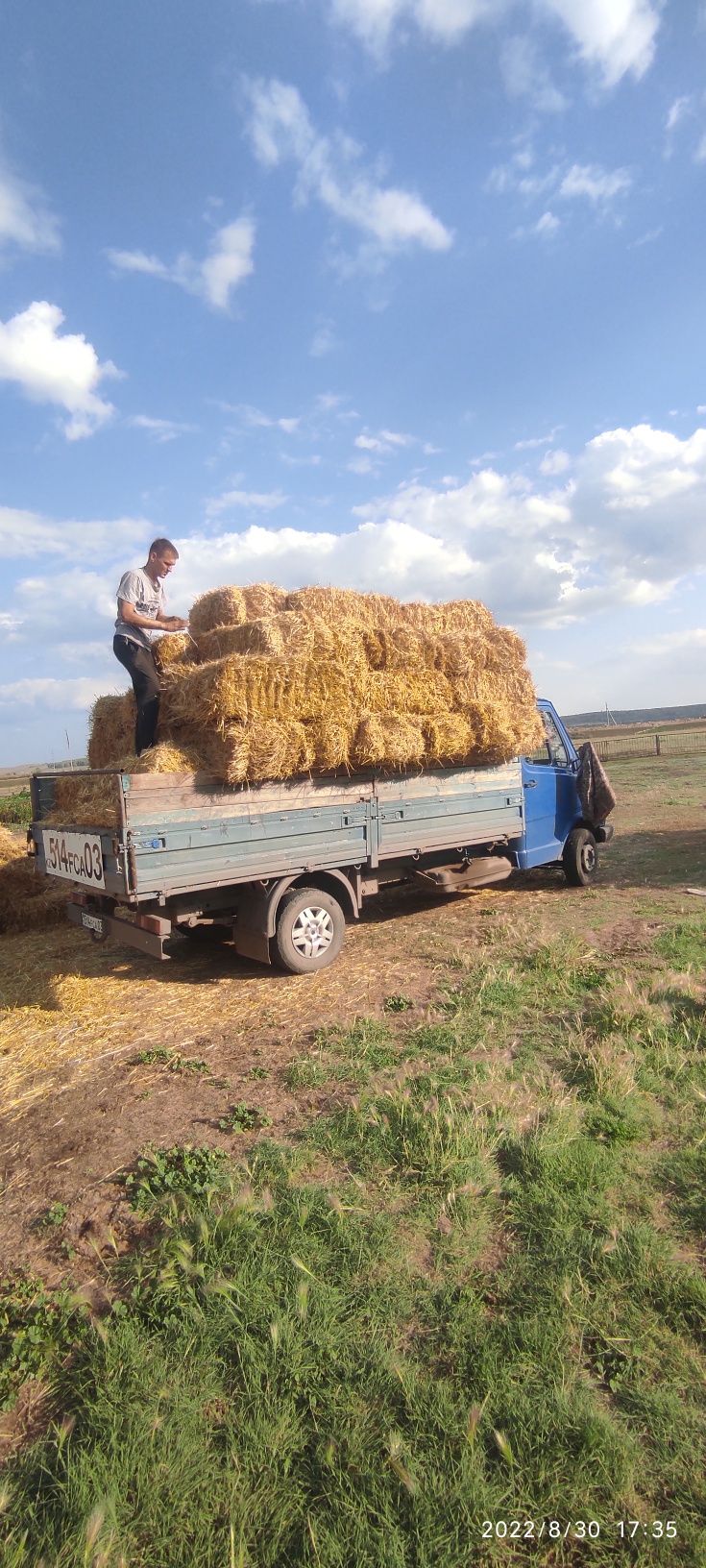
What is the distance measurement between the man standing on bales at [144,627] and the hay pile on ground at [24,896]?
3.51 meters

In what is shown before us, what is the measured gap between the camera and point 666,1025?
15.0ft

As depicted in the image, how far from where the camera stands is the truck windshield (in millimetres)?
9359

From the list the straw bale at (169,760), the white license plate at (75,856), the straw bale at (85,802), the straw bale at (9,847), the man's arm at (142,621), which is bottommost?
the straw bale at (9,847)

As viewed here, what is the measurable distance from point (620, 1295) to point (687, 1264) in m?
0.31

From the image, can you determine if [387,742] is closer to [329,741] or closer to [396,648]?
[329,741]

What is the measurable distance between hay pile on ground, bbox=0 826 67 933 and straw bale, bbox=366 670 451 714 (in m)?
4.87

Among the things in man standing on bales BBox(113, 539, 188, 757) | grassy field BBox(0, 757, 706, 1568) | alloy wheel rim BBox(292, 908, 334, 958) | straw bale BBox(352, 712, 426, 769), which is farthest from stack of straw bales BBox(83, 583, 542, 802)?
grassy field BBox(0, 757, 706, 1568)

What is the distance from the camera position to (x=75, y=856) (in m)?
5.60

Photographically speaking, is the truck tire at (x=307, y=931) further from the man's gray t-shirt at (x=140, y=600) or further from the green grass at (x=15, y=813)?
the green grass at (x=15, y=813)

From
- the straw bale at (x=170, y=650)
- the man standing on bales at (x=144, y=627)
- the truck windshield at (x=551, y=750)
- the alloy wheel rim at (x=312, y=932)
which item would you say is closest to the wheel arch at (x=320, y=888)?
the alloy wheel rim at (x=312, y=932)

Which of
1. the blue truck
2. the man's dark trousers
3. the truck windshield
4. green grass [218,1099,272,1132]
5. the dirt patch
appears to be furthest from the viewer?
the truck windshield

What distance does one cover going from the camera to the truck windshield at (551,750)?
936 cm

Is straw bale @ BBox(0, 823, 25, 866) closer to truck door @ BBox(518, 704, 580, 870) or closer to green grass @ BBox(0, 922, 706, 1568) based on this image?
truck door @ BBox(518, 704, 580, 870)

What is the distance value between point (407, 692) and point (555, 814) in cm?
339
